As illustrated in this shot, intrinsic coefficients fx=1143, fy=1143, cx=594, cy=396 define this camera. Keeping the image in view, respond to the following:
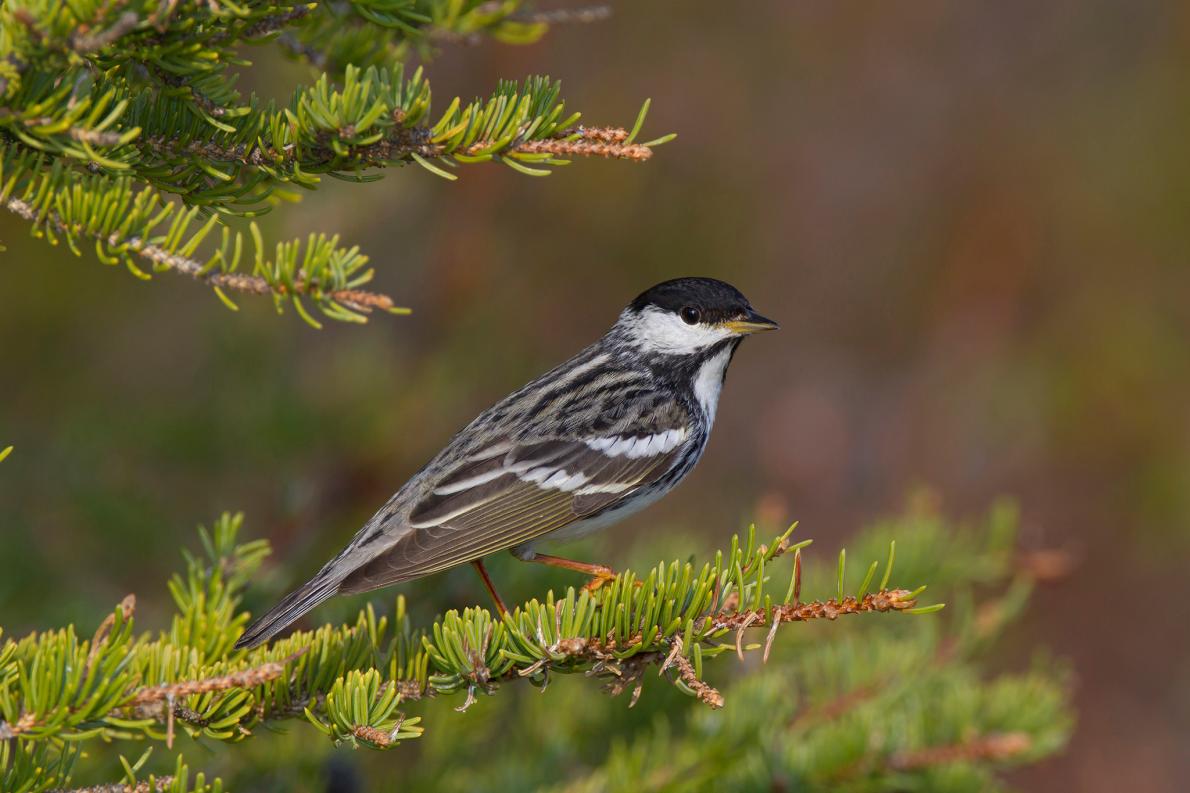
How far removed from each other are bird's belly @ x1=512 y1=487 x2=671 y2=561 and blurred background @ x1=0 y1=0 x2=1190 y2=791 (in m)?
1.22

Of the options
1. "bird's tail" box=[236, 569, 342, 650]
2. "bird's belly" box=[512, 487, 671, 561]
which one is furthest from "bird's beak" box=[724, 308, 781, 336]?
"bird's tail" box=[236, 569, 342, 650]

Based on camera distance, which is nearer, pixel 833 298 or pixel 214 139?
pixel 214 139

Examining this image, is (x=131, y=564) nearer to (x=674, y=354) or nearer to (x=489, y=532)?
(x=489, y=532)

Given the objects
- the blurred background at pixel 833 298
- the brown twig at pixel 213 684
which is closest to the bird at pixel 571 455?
the blurred background at pixel 833 298

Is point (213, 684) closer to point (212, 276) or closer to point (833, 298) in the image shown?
point (212, 276)

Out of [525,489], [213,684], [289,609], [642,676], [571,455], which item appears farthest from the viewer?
[571,455]

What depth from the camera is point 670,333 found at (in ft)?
15.7

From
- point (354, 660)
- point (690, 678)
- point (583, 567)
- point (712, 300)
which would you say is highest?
point (712, 300)

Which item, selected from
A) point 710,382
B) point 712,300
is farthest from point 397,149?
point 710,382

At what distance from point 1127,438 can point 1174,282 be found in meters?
1.30

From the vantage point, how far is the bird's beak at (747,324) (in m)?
4.57

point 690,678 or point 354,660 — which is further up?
point 690,678

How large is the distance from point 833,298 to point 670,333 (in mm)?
4409

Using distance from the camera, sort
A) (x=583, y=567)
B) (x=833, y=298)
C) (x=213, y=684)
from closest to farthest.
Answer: (x=213, y=684) < (x=583, y=567) < (x=833, y=298)
